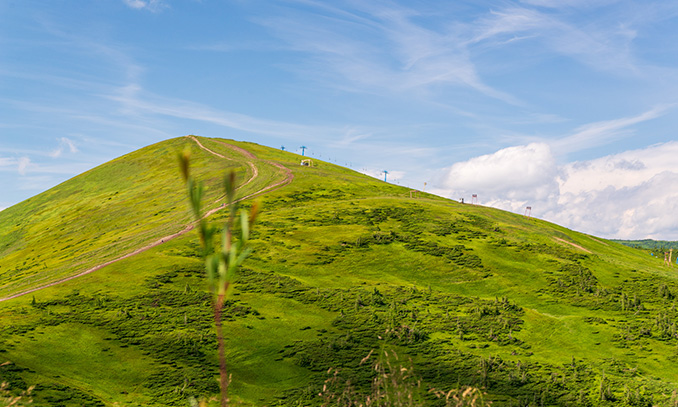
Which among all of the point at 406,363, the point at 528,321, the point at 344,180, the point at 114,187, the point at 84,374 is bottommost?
the point at 84,374

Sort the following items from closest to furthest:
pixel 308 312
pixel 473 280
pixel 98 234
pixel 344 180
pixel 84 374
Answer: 1. pixel 84 374
2. pixel 308 312
3. pixel 473 280
4. pixel 98 234
5. pixel 344 180

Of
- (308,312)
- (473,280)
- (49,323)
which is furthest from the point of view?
(473,280)

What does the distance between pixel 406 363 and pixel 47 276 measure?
44.7 metres

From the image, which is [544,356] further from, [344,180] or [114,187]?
[114,187]

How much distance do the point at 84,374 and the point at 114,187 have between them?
98.9 m

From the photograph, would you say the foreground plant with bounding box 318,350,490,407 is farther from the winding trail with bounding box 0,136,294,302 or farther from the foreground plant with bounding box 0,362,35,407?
the winding trail with bounding box 0,136,294,302

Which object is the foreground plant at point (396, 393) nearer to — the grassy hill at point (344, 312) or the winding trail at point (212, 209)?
the winding trail at point (212, 209)

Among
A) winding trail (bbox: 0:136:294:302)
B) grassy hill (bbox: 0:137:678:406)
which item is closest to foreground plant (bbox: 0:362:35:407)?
grassy hill (bbox: 0:137:678:406)

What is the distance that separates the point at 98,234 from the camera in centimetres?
7938

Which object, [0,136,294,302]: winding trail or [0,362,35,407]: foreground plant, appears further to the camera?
[0,136,294,302]: winding trail

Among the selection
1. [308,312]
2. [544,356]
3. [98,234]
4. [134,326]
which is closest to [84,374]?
[134,326]

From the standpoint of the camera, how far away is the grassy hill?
30.8 metres

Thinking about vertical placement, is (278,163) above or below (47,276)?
above

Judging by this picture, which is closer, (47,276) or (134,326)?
(134,326)
